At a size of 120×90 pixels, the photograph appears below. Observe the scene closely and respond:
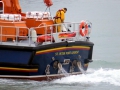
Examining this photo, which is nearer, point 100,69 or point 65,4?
point 100,69

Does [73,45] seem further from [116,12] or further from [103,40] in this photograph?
[116,12]

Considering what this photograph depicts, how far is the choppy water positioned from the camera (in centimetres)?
1548

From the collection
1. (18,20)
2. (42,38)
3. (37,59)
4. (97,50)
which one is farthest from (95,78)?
(97,50)

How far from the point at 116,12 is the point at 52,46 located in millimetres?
25716

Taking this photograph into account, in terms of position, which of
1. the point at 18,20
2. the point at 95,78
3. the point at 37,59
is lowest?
the point at 95,78

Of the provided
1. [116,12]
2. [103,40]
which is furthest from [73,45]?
[116,12]

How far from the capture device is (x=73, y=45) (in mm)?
16062

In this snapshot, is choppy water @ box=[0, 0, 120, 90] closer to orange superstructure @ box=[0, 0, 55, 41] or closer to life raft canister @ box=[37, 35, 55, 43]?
life raft canister @ box=[37, 35, 55, 43]

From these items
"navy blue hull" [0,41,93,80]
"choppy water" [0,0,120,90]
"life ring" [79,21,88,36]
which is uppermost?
"life ring" [79,21,88,36]

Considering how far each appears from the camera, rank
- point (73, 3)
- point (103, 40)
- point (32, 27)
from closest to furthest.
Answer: point (32, 27), point (103, 40), point (73, 3)

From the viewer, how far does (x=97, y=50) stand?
2416 cm

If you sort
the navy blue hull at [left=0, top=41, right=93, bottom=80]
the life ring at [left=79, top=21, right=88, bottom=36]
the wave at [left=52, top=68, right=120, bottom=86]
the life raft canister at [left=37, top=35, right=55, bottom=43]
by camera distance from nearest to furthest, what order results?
the navy blue hull at [left=0, top=41, right=93, bottom=80] → the life raft canister at [left=37, top=35, right=55, bottom=43] → the wave at [left=52, top=68, right=120, bottom=86] → the life ring at [left=79, top=21, right=88, bottom=36]

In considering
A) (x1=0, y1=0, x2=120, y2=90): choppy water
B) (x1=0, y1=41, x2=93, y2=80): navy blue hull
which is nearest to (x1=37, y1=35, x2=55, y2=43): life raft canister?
(x1=0, y1=41, x2=93, y2=80): navy blue hull

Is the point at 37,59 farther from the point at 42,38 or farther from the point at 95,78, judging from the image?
the point at 95,78
